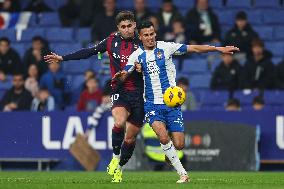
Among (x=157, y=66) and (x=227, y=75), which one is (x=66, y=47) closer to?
(x=227, y=75)

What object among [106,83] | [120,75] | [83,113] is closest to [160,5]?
[106,83]

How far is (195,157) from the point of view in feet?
59.9

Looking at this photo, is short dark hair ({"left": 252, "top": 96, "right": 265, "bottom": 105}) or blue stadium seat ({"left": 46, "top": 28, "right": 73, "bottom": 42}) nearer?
short dark hair ({"left": 252, "top": 96, "right": 265, "bottom": 105})

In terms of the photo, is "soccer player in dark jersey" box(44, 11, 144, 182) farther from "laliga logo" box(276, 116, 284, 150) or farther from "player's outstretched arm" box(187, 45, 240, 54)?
"laliga logo" box(276, 116, 284, 150)

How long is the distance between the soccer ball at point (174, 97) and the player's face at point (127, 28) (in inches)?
45.4

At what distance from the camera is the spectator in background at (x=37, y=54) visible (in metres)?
21.2

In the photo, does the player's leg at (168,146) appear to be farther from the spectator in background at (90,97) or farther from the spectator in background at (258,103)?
the spectator in background at (90,97)

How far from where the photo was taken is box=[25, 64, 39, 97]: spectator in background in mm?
20438

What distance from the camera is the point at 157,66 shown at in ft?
41.3

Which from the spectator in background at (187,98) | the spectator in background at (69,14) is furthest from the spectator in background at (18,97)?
the spectator in background at (69,14)

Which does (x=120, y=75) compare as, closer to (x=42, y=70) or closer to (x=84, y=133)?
(x=84, y=133)

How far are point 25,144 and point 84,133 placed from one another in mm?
1104

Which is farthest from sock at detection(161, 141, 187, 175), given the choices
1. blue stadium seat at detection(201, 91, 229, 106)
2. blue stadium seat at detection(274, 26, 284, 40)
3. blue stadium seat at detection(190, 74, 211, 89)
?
blue stadium seat at detection(274, 26, 284, 40)

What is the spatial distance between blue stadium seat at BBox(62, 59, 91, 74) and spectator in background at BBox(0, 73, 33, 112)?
1.87m
